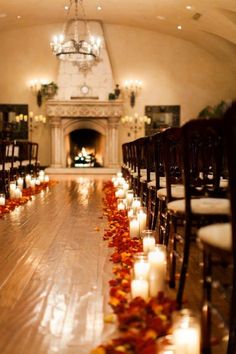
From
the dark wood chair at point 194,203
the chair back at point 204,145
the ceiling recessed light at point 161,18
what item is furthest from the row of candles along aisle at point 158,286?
the ceiling recessed light at point 161,18

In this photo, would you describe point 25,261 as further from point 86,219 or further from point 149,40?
point 149,40

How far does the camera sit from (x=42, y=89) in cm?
1603

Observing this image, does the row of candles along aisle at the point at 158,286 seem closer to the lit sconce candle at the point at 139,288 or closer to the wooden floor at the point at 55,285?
the lit sconce candle at the point at 139,288

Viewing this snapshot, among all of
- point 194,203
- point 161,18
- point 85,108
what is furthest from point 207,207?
point 85,108

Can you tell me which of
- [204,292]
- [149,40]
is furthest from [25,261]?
[149,40]

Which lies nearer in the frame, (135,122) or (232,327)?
(232,327)

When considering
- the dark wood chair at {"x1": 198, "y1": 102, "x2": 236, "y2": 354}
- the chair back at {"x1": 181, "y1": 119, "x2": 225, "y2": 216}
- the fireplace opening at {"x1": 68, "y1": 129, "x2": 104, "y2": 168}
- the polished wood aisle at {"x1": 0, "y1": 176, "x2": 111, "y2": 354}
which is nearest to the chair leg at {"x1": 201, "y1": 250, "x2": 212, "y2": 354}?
the dark wood chair at {"x1": 198, "y1": 102, "x2": 236, "y2": 354}

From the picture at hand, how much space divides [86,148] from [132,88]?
2933 mm

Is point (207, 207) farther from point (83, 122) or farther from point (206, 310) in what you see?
point (83, 122)

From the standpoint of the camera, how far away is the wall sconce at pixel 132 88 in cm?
1628

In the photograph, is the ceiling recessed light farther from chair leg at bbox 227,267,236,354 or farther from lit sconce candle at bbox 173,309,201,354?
lit sconce candle at bbox 173,309,201,354

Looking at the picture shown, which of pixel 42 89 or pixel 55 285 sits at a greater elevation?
pixel 42 89

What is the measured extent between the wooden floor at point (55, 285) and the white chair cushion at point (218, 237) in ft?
1.66

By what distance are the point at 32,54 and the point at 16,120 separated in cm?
241
